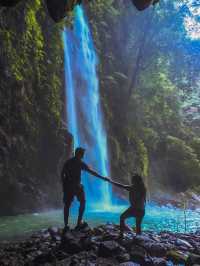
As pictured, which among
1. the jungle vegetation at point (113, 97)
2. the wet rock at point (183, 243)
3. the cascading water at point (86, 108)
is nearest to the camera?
the wet rock at point (183, 243)

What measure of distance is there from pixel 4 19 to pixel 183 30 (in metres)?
17.8

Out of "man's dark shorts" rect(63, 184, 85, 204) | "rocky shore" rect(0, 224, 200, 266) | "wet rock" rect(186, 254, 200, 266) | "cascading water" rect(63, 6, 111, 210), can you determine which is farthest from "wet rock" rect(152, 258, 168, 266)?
"cascading water" rect(63, 6, 111, 210)

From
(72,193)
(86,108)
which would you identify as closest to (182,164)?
(86,108)

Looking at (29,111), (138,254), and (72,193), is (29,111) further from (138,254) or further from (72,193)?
(138,254)

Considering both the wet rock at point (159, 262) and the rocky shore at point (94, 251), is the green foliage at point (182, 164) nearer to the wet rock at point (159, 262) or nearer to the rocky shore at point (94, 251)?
the rocky shore at point (94, 251)

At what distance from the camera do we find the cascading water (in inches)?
958

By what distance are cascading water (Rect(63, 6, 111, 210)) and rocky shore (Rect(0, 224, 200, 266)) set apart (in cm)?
1401

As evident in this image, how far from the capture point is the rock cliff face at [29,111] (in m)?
18.4

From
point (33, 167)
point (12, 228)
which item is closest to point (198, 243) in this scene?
point (12, 228)

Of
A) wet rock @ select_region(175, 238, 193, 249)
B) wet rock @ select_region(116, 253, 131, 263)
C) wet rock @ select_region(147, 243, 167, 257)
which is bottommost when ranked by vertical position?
wet rock @ select_region(116, 253, 131, 263)

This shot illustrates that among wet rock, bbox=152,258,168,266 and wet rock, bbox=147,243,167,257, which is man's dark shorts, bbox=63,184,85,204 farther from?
wet rock, bbox=152,258,168,266

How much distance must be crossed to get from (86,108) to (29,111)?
610 centimetres

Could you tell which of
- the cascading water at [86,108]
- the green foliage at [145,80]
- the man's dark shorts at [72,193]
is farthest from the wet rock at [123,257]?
the green foliage at [145,80]

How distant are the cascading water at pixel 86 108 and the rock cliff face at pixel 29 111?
5.68 feet
